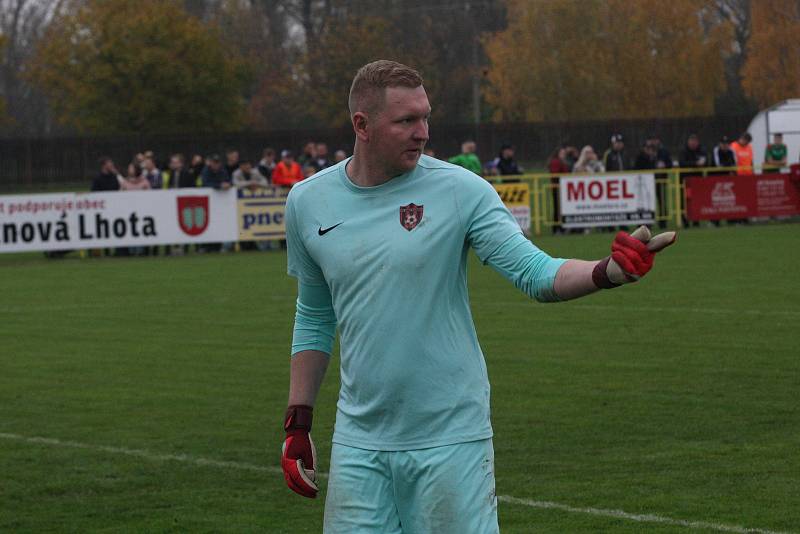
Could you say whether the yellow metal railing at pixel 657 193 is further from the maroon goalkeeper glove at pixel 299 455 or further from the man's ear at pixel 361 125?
the man's ear at pixel 361 125

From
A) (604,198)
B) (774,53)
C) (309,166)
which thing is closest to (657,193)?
(604,198)

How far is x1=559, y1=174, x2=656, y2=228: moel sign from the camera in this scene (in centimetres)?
3209

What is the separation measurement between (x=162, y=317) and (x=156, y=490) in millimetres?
9625

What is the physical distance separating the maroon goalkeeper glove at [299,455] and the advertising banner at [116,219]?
23.7 meters

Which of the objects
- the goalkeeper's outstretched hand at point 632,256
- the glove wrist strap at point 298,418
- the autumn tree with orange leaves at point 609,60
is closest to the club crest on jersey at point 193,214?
the glove wrist strap at point 298,418

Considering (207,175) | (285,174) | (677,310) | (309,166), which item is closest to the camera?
(677,310)

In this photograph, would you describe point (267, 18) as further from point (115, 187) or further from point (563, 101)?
point (115, 187)

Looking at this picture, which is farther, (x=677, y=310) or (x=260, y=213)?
(x=260, y=213)

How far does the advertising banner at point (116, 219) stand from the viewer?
28234mm

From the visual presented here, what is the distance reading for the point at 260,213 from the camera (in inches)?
1180

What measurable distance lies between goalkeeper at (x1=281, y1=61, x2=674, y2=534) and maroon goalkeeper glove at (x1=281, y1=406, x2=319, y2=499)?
0.81 ft

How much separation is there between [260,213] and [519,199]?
5723mm

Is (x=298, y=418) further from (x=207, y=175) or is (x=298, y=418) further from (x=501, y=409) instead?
(x=207, y=175)

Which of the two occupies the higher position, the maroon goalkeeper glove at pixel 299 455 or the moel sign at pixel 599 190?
the moel sign at pixel 599 190
